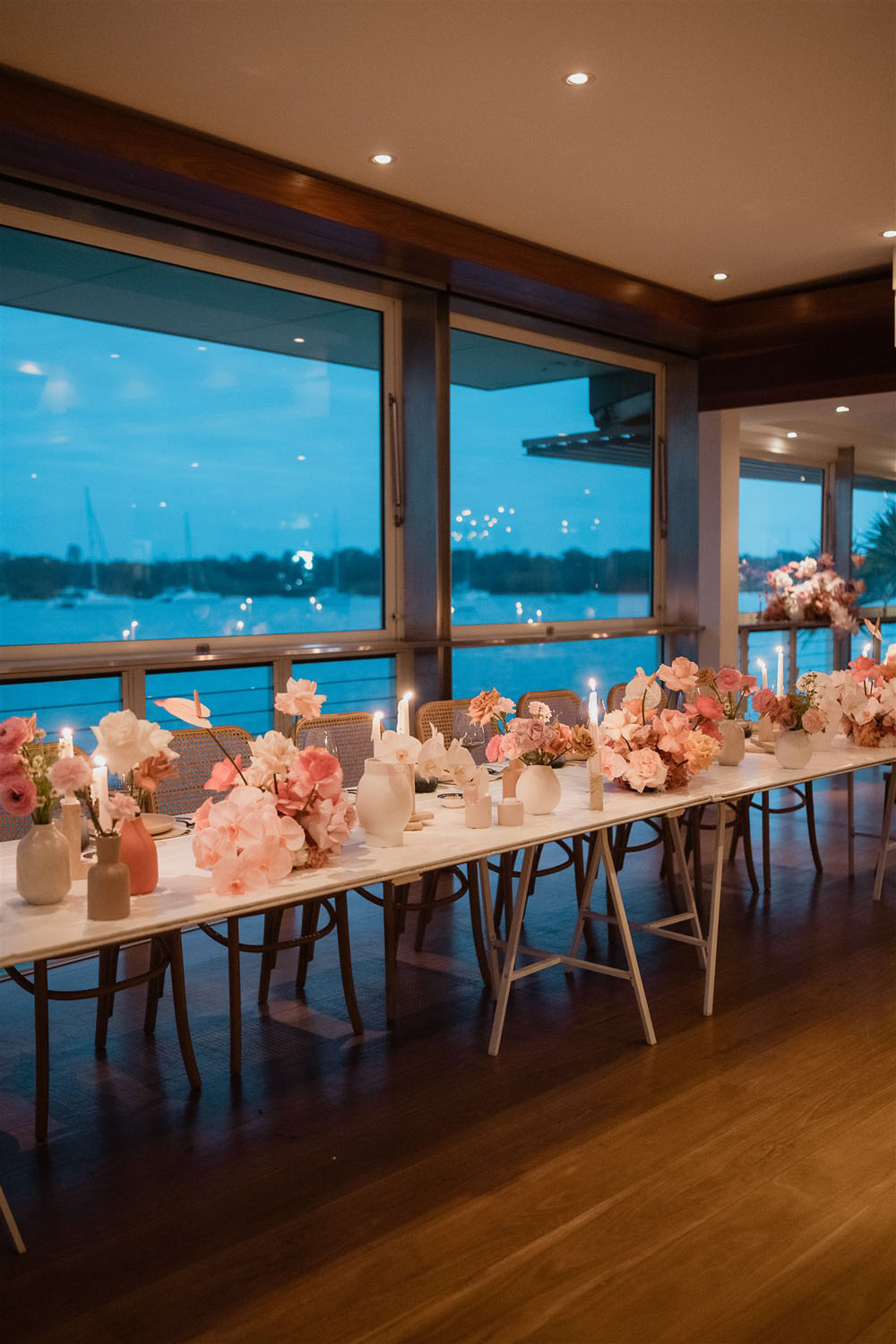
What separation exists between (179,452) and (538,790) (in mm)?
2767

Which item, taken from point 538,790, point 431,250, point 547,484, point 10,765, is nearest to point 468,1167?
point 538,790

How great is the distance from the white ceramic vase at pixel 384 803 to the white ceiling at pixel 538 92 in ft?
7.30

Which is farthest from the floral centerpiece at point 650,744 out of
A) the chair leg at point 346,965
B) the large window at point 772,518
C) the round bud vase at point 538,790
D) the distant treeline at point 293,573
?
the large window at point 772,518

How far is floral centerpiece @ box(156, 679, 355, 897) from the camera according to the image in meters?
2.76

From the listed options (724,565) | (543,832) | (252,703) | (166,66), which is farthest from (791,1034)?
(724,565)

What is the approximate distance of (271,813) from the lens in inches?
111

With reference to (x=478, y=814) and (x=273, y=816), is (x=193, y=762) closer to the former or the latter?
(x=478, y=814)

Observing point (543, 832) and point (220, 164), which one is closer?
point (543, 832)

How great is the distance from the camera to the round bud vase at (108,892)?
2.54 metres

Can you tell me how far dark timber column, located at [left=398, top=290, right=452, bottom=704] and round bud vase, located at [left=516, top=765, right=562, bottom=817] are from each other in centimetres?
259

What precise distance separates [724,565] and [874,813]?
6.02 feet

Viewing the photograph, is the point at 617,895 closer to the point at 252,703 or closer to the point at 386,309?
the point at 252,703

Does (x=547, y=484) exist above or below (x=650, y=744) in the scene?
above

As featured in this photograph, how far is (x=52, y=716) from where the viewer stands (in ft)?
16.3
